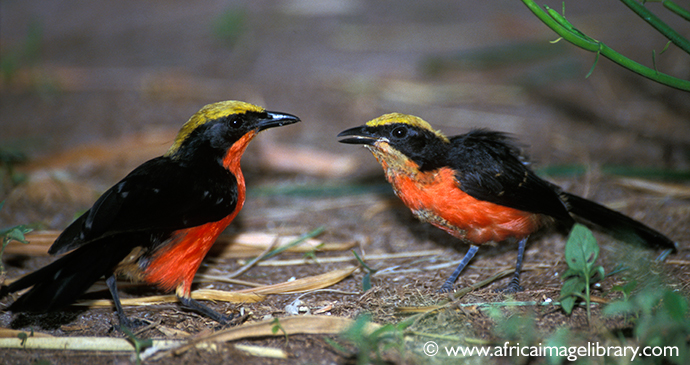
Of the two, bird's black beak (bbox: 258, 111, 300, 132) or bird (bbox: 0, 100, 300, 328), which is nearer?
bird (bbox: 0, 100, 300, 328)

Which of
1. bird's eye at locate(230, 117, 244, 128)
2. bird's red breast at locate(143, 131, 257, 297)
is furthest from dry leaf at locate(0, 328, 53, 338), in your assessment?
bird's eye at locate(230, 117, 244, 128)

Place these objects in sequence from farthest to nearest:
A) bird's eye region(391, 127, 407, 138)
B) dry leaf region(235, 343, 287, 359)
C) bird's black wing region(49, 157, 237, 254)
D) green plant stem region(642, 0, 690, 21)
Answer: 1. bird's eye region(391, 127, 407, 138)
2. bird's black wing region(49, 157, 237, 254)
3. green plant stem region(642, 0, 690, 21)
4. dry leaf region(235, 343, 287, 359)

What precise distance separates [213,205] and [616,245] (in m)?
2.79

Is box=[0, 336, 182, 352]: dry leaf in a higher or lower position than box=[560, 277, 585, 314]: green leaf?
lower

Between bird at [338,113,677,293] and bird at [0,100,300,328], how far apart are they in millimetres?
828

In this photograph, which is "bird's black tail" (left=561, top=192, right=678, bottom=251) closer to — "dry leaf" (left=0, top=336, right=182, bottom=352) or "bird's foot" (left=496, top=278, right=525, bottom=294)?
"bird's foot" (left=496, top=278, right=525, bottom=294)

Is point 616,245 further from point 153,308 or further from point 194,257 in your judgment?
point 153,308

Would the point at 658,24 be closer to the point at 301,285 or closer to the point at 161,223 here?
the point at 301,285

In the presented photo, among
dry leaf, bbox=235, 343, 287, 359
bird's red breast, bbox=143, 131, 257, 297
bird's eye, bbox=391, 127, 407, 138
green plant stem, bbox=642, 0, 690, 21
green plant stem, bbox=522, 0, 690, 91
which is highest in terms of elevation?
green plant stem, bbox=642, 0, 690, 21

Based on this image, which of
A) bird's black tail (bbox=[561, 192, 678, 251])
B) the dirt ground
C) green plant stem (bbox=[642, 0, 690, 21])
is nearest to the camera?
green plant stem (bbox=[642, 0, 690, 21])

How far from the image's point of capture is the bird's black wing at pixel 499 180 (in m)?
3.27

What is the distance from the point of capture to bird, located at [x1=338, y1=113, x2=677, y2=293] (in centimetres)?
329

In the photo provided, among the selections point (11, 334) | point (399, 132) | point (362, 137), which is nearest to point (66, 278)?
point (11, 334)

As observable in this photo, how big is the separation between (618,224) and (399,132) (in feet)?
5.49
